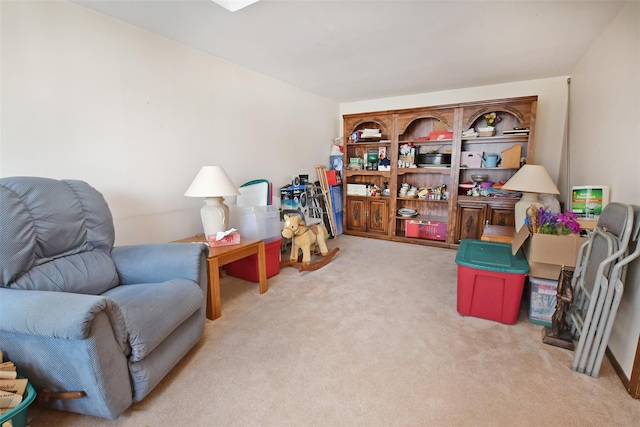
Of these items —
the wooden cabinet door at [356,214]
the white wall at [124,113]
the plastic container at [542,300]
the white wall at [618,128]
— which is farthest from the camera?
the wooden cabinet door at [356,214]

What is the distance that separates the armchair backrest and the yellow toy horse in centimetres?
150

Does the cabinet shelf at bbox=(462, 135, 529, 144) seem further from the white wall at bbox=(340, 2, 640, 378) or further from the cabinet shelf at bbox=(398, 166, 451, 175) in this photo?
the cabinet shelf at bbox=(398, 166, 451, 175)

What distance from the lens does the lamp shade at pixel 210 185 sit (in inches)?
86.7

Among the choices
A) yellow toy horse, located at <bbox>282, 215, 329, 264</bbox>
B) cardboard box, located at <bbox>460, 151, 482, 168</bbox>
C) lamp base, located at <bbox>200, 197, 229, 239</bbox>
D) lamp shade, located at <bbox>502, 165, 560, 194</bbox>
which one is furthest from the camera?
cardboard box, located at <bbox>460, 151, 482, 168</bbox>

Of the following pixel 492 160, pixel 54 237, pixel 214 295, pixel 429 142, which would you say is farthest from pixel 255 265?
pixel 492 160

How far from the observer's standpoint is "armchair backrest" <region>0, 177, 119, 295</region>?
1355 millimetres

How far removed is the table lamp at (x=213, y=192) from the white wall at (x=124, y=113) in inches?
16.6

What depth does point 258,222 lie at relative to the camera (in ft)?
8.86

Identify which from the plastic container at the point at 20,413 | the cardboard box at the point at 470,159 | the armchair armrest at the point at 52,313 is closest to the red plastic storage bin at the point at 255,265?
the armchair armrest at the point at 52,313

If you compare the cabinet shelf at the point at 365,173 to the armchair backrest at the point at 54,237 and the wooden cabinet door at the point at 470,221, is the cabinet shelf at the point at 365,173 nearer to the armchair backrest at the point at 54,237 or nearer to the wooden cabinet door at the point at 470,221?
the wooden cabinet door at the point at 470,221

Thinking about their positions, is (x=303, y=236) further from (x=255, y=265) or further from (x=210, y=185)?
(x=210, y=185)

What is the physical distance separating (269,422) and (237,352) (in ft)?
1.82

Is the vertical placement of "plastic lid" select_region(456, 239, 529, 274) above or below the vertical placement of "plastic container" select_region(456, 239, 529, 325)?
above

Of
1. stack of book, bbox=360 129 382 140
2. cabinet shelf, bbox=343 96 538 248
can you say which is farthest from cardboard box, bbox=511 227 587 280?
stack of book, bbox=360 129 382 140
